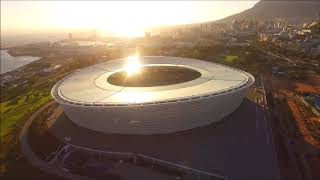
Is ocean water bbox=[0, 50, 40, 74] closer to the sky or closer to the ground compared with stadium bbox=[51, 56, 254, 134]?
closer to the ground

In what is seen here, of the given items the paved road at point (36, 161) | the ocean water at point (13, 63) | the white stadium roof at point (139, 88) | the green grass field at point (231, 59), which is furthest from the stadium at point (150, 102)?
the ocean water at point (13, 63)

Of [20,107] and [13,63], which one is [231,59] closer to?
[20,107]

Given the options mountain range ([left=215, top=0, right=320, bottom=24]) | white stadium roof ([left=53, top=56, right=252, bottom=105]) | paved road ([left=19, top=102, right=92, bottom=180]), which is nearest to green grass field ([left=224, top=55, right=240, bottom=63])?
white stadium roof ([left=53, top=56, right=252, bottom=105])

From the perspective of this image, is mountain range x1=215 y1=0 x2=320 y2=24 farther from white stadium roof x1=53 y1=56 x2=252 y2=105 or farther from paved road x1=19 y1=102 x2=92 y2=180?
paved road x1=19 y1=102 x2=92 y2=180

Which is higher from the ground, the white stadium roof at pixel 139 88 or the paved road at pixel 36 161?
the white stadium roof at pixel 139 88

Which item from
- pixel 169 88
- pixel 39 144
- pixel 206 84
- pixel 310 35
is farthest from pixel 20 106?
pixel 310 35

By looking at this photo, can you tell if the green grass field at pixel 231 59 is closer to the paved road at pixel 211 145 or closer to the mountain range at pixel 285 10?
the paved road at pixel 211 145

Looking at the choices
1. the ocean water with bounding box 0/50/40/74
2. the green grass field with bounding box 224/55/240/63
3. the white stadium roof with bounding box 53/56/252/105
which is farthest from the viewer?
the ocean water with bounding box 0/50/40/74

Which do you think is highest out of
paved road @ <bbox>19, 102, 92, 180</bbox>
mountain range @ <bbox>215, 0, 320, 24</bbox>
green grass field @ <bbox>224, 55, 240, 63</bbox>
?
mountain range @ <bbox>215, 0, 320, 24</bbox>

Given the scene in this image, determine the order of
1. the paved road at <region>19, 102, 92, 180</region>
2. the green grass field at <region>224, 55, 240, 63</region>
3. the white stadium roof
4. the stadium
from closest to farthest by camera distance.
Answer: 1. the paved road at <region>19, 102, 92, 180</region>
2. the stadium
3. the white stadium roof
4. the green grass field at <region>224, 55, 240, 63</region>

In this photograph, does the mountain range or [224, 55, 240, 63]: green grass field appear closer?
[224, 55, 240, 63]: green grass field

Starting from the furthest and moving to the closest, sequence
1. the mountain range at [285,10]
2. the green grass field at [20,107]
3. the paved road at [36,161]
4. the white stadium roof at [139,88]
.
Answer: the mountain range at [285,10] < the green grass field at [20,107] < the white stadium roof at [139,88] < the paved road at [36,161]
